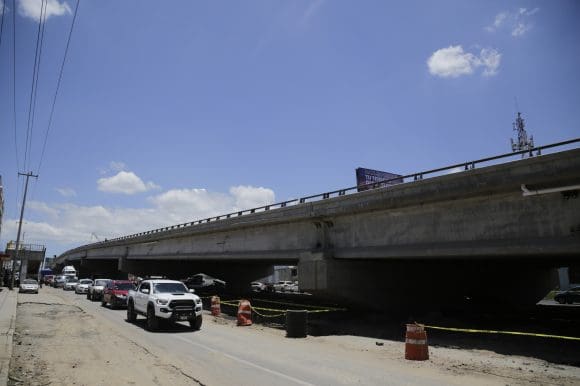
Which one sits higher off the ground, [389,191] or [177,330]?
[389,191]

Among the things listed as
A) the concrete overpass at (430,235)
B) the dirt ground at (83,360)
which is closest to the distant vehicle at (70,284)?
the concrete overpass at (430,235)

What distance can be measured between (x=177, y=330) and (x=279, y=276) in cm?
8793

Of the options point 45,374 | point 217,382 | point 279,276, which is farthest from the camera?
point 279,276

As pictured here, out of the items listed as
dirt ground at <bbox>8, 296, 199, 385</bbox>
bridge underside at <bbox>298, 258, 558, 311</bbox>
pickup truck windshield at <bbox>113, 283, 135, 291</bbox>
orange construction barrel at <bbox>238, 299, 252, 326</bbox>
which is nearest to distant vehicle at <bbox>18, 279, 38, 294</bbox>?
pickup truck windshield at <bbox>113, 283, 135, 291</bbox>

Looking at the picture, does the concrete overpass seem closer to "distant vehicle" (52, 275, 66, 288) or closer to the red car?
the red car

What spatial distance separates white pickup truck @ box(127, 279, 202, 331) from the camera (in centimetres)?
1623

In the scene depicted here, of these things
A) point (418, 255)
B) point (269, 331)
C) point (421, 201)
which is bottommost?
point (269, 331)

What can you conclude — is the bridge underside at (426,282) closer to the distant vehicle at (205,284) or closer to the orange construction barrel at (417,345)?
the orange construction barrel at (417,345)

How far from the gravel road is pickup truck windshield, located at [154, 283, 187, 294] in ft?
6.10

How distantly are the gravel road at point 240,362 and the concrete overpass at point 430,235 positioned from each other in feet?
12.7

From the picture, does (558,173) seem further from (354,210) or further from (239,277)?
(239,277)

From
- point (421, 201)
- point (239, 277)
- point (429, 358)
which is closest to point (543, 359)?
point (429, 358)

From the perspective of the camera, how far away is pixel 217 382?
8242 millimetres

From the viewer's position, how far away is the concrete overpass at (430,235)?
1298cm
